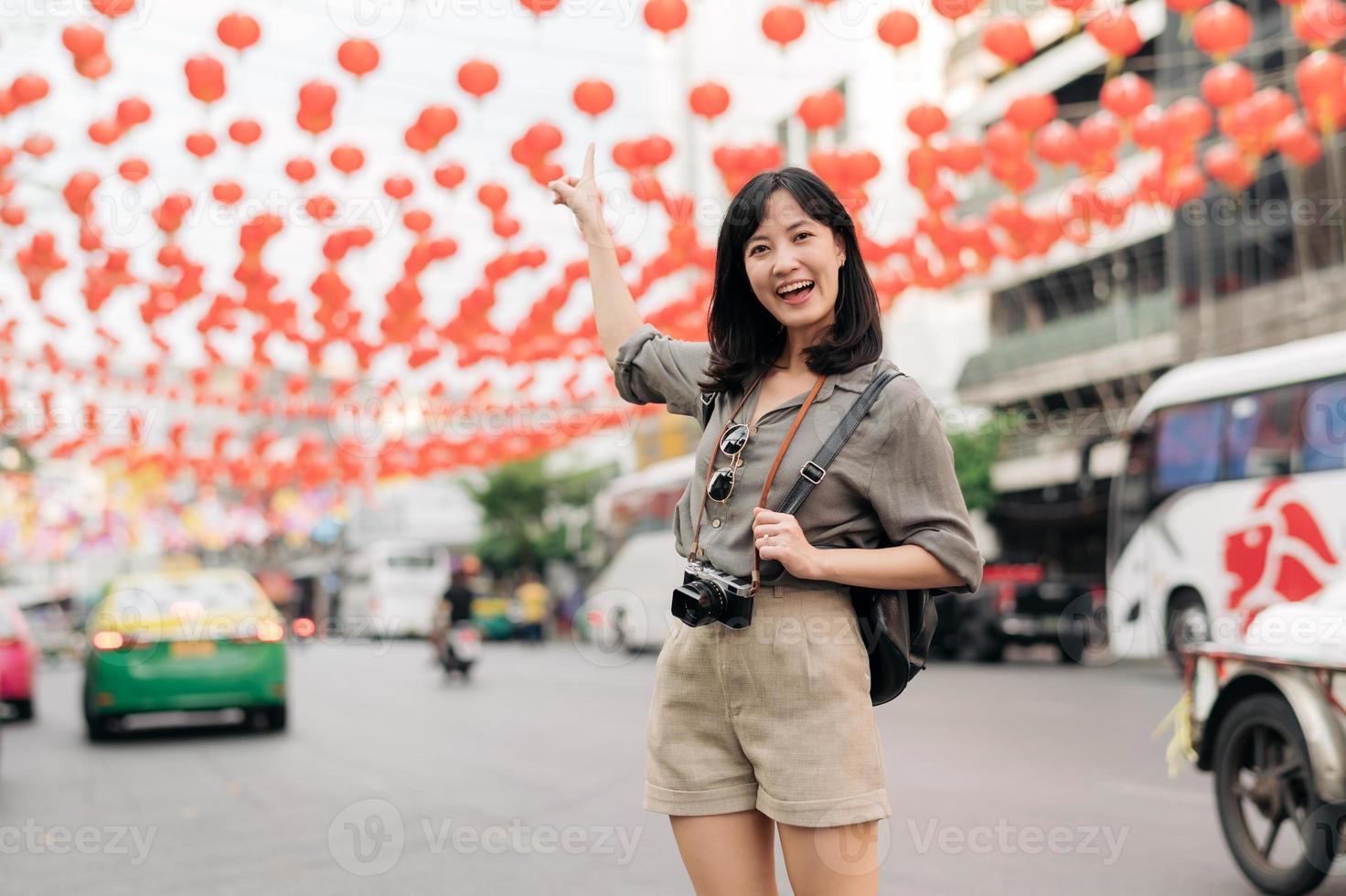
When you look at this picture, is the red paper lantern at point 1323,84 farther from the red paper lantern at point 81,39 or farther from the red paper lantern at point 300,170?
the red paper lantern at point 81,39

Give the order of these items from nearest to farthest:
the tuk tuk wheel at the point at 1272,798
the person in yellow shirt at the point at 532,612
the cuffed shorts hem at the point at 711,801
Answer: the cuffed shorts hem at the point at 711,801 → the tuk tuk wheel at the point at 1272,798 → the person in yellow shirt at the point at 532,612

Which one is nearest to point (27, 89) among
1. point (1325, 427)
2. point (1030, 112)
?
point (1030, 112)

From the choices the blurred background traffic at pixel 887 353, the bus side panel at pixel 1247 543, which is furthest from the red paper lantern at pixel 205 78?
the bus side panel at pixel 1247 543

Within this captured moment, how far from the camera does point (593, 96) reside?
9.82 metres

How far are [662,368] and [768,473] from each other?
17.0 inches

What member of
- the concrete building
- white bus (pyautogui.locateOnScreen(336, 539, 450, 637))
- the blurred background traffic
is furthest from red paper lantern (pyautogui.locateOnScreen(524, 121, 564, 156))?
white bus (pyautogui.locateOnScreen(336, 539, 450, 637))

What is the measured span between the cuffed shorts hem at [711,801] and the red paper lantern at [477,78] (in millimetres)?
7738

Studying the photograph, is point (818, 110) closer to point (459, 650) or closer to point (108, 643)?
point (108, 643)

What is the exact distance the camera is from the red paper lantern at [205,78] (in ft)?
30.8

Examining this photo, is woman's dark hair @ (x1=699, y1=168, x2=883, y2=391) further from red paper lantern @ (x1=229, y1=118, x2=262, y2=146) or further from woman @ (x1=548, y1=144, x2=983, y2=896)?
red paper lantern @ (x1=229, y1=118, x2=262, y2=146)

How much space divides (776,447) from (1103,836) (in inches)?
192

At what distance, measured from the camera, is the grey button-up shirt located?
2.30 meters

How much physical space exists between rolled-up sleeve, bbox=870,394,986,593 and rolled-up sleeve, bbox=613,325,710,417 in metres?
0.45

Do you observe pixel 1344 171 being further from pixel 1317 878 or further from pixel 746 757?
pixel 746 757
